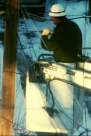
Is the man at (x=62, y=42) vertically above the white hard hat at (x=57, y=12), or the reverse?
the white hard hat at (x=57, y=12)

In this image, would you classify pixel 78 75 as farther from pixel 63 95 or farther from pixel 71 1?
pixel 71 1

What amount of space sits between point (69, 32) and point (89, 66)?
782 mm

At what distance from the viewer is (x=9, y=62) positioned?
7652mm

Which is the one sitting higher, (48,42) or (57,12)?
(57,12)

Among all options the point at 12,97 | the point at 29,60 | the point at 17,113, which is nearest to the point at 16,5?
the point at 12,97

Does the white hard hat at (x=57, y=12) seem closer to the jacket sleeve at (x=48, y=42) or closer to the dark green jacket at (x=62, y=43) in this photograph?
the dark green jacket at (x=62, y=43)

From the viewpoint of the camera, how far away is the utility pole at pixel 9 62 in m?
7.64

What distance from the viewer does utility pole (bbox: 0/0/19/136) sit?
7.64 metres

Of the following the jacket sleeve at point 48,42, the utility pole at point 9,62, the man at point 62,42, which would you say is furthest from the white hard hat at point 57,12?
the utility pole at point 9,62

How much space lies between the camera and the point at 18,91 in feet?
43.8

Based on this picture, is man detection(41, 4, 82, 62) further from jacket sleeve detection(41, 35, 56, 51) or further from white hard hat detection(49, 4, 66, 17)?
white hard hat detection(49, 4, 66, 17)

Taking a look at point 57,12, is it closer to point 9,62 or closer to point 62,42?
point 62,42

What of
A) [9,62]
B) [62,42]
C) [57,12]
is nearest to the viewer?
[9,62]

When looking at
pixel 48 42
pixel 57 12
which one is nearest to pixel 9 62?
pixel 48 42
